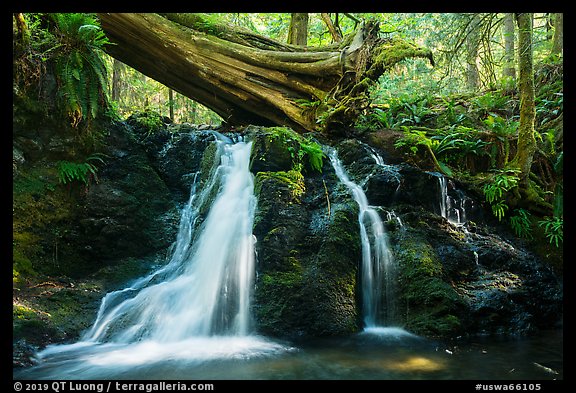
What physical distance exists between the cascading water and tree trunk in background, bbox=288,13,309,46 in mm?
6287

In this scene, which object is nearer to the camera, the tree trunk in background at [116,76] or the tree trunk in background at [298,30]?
the tree trunk in background at [298,30]

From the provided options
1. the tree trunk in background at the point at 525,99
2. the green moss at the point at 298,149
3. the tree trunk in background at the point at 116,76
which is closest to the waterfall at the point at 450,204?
the tree trunk in background at the point at 525,99

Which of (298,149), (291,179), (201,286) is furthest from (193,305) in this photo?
(298,149)

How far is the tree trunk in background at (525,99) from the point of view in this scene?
6227 millimetres

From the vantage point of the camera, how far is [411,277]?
16.9 feet

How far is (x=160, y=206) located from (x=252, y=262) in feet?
8.03

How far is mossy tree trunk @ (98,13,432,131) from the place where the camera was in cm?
802

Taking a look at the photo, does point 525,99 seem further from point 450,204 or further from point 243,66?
point 243,66

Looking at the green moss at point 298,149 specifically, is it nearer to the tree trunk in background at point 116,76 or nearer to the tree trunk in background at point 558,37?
the tree trunk in background at point 116,76

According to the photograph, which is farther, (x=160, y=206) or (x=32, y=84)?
(x=160, y=206)

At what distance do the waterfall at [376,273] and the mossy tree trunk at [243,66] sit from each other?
283 centimetres

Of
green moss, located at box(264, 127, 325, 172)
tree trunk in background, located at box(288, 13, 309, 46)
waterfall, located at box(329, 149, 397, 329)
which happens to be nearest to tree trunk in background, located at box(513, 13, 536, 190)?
waterfall, located at box(329, 149, 397, 329)

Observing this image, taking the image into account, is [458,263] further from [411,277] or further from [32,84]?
[32,84]
